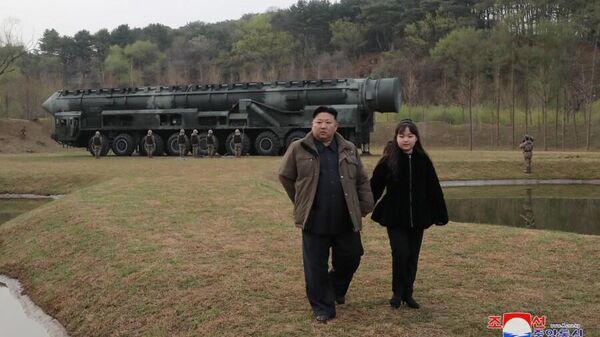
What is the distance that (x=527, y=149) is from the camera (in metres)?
21.6

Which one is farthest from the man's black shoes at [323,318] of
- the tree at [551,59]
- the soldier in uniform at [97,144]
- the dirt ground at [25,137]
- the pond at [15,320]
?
the dirt ground at [25,137]

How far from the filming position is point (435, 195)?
233 inches

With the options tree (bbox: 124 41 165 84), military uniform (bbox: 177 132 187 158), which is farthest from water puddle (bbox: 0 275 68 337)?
tree (bbox: 124 41 165 84)

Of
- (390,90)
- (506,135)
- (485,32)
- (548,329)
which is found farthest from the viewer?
(485,32)

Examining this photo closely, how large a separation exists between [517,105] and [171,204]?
39.8 metres

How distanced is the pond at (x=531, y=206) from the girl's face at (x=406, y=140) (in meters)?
7.41

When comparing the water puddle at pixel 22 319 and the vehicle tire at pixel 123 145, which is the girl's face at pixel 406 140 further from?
the vehicle tire at pixel 123 145

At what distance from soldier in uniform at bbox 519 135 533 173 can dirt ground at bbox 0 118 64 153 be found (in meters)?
29.1

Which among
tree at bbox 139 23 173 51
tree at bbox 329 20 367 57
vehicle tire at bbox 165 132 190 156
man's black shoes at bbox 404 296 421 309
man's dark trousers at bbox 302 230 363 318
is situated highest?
tree at bbox 139 23 173 51

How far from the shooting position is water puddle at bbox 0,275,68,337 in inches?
289

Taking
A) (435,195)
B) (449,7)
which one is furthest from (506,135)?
(435,195)

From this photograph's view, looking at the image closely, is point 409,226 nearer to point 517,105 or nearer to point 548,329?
point 548,329

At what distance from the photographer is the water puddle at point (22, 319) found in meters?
7.33

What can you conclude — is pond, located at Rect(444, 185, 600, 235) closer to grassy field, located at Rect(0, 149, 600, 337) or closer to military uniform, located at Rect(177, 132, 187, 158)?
grassy field, located at Rect(0, 149, 600, 337)
